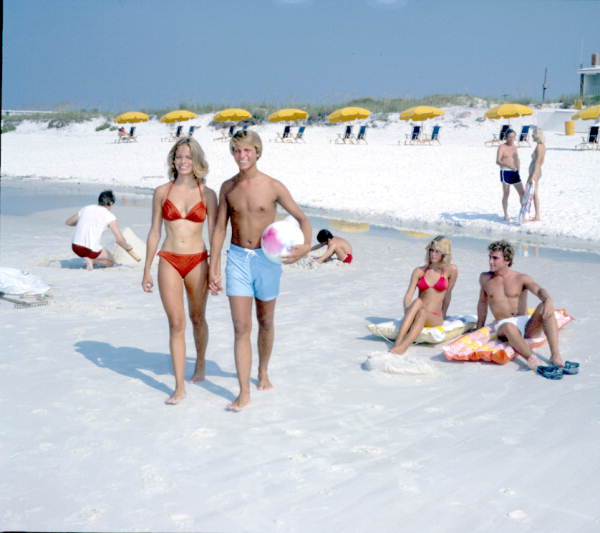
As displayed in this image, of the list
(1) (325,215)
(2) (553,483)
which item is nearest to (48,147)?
(1) (325,215)

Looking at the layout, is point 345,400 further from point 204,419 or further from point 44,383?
point 44,383

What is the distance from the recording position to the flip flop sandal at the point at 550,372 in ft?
16.8

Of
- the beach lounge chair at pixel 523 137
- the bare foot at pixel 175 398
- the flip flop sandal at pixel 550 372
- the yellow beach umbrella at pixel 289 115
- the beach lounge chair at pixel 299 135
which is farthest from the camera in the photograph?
the yellow beach umbrella at pixel 289 115

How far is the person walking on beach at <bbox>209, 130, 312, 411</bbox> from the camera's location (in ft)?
14.1

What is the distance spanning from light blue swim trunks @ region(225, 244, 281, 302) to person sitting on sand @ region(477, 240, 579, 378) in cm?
200

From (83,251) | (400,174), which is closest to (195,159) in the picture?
(83,251)

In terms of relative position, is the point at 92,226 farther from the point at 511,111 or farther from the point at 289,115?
the point at 289,115

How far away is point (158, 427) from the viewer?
4195 millimetres

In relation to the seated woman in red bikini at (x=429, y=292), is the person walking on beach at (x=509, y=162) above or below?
above

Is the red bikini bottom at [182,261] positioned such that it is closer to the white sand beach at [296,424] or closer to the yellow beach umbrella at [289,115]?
the white sand beach at [296,424]

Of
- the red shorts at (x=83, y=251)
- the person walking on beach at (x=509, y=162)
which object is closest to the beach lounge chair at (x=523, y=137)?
the person walking on beach at (x=509, y=162)

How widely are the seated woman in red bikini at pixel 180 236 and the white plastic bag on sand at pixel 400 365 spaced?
4.52 ft

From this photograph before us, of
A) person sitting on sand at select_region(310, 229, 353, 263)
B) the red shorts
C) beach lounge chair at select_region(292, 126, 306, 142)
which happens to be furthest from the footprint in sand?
beach lounge chair at select_region(292, 126, 306, 142)

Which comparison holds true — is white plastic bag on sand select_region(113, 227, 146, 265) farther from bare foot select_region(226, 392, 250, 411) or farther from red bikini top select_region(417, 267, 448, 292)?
bare foot select_region(226, 392, 250, 411)
